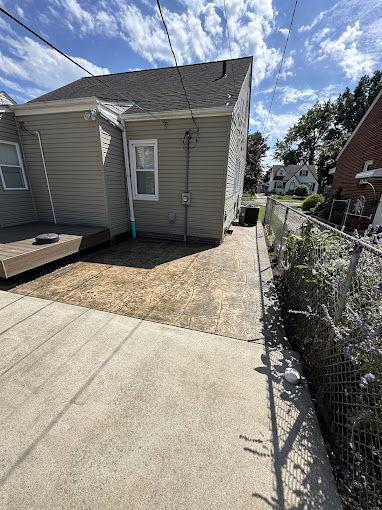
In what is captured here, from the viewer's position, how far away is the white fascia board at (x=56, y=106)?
4645 mm

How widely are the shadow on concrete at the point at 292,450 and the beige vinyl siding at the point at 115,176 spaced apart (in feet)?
16.9

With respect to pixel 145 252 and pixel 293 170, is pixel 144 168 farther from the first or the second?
pixel 293 170

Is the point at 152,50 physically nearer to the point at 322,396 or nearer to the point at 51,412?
the point at 51,412

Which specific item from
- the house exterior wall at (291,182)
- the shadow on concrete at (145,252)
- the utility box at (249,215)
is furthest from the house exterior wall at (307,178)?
the shadow on concrete at (145,252)

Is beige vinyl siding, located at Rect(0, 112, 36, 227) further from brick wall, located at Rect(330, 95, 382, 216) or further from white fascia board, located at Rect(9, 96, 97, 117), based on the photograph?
brick wall, located at Rect(330, 95, 382, 216)

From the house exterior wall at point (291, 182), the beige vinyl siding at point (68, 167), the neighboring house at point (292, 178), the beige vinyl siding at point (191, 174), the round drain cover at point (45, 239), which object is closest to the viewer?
the round drain cover at point (45, 239)

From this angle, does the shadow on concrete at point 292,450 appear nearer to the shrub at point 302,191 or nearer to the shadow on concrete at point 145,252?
the shadow on concrete at point 145,252

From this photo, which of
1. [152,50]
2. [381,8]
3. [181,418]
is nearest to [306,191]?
[381,8]

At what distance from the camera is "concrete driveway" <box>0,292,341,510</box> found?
1.21m

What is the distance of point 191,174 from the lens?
575 cm

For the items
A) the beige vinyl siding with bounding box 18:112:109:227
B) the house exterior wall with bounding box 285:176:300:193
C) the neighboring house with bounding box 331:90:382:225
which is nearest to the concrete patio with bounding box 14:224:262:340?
the beige vinyl siding with bounding box 18:112:109:227

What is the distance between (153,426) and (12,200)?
629cm

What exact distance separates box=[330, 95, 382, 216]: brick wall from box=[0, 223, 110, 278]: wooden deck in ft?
39.6

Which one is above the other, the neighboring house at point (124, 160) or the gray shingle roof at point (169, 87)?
the gray shingle roof at point (169, 87)
